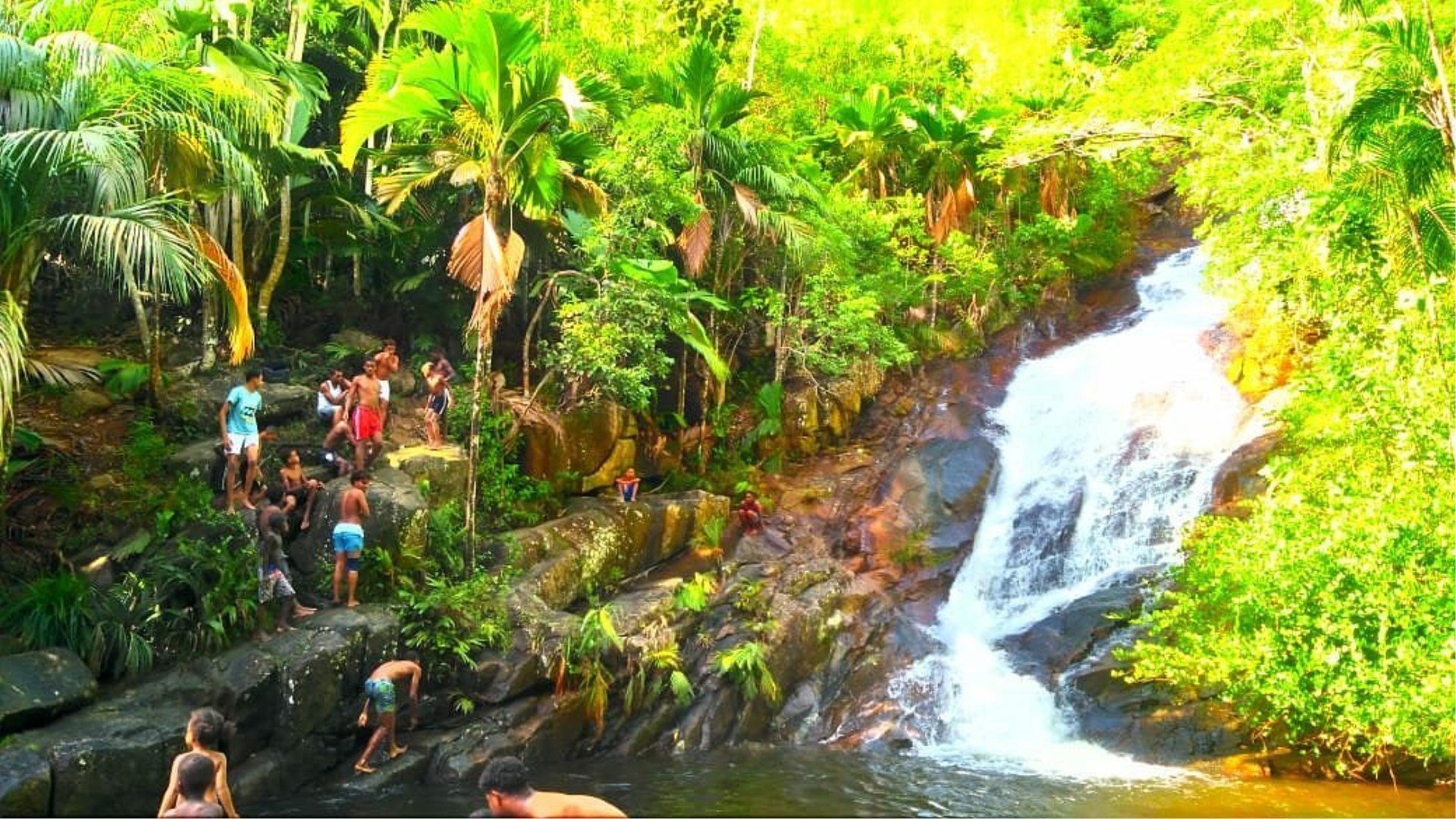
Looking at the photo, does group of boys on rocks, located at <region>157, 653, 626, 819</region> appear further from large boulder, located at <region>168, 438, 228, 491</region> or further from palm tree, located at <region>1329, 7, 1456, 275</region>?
palm tree, located at <region>1329, 7, 1456, 275</region>

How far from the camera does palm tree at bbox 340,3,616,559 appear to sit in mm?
12000

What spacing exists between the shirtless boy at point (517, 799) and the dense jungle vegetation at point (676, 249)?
6012 millimetres

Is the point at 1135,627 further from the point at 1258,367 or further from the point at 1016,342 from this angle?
the point at 1016,342

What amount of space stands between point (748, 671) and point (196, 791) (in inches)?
321

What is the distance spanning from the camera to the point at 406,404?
52.0 ft

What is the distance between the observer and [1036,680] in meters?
13.6

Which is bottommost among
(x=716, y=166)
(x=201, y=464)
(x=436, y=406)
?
(x=201, y=464)

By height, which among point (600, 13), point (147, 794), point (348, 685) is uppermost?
point (600, 13)

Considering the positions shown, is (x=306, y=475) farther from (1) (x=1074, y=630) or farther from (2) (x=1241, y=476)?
(2) (x=1241, y=476)

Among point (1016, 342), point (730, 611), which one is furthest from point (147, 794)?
point (1016, 342)

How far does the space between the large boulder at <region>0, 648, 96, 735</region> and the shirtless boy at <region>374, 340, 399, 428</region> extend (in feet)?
15.6

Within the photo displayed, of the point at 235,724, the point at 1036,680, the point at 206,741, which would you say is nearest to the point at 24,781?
the point at 235,724

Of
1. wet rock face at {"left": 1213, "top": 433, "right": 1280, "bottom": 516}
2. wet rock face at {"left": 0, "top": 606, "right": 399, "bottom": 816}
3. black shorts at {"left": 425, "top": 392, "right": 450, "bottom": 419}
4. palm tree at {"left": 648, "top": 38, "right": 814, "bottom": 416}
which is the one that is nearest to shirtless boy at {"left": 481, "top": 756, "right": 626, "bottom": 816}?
wet rock face at {"left": 0, "top": 606, "right": 399, "bottom": 816}

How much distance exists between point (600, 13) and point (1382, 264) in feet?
53.3
